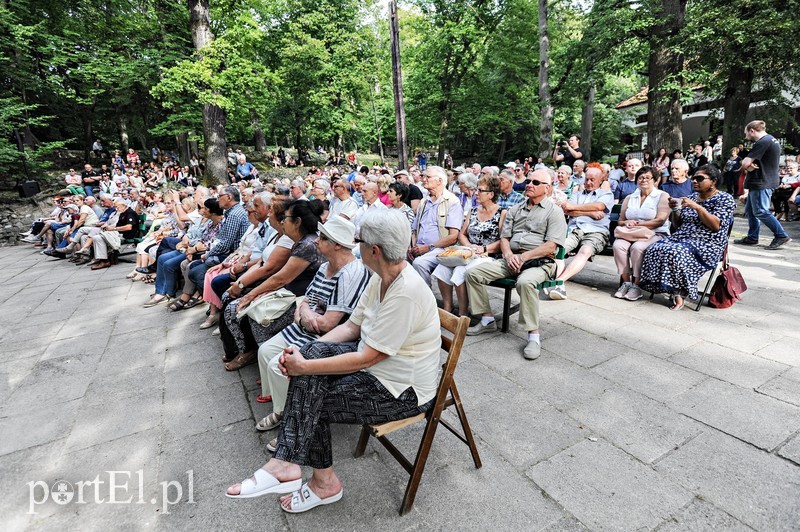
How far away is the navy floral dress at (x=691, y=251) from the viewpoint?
3.89 metres

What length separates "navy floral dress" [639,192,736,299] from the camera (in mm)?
3895

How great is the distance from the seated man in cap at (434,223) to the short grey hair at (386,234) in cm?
259

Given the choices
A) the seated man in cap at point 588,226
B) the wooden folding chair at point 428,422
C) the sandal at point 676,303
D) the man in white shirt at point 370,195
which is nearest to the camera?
the wooden folding chair at point 428,422

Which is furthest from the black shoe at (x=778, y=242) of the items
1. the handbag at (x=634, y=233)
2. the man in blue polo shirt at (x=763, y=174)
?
the handbag at (x=634, y=233)

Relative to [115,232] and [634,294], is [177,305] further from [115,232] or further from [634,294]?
[634,294]

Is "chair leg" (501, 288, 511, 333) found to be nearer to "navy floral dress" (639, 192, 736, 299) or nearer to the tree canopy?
"navy floral dress" (639, 192, 736, 299)

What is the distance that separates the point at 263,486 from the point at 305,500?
0.23 metres

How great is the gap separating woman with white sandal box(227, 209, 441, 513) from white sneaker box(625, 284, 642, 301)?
137 inches

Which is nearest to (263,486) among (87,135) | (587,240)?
(587,240)

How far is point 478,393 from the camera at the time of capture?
2807 millimetres

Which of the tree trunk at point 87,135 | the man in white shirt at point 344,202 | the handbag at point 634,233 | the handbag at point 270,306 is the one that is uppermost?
the tree trunk at point 87,135

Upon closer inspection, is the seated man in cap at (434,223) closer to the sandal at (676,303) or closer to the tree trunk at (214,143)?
the sandal at (676,303)

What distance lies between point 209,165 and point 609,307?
43.4 ft

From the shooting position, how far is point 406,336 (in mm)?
1733
